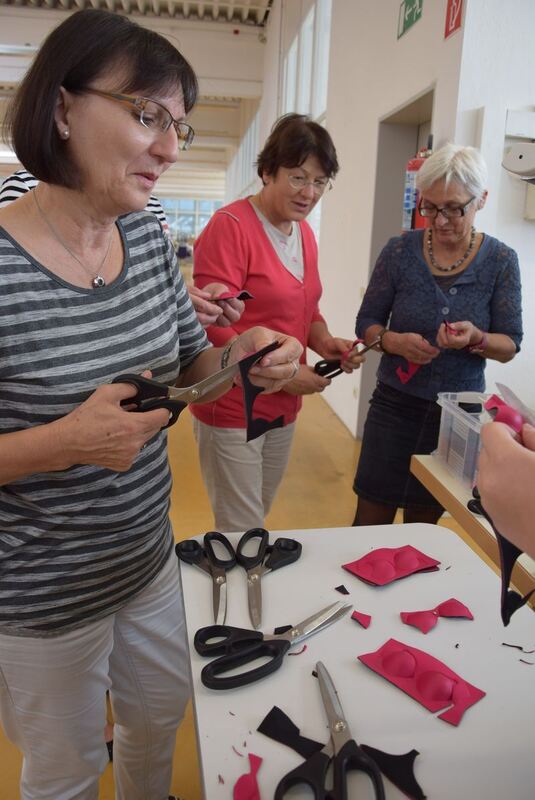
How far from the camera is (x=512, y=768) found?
0.71m

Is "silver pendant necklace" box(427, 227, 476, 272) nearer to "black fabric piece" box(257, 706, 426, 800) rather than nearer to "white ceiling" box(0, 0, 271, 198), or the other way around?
"black fabric piece" box(257, 706, 426, 800)

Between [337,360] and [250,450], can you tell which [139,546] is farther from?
[337,360]

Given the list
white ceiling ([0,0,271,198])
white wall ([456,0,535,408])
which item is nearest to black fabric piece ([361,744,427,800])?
white wall ([456,0,535,408])

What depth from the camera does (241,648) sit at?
2.78ft

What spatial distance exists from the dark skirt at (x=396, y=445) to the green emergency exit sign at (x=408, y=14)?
2.10 m

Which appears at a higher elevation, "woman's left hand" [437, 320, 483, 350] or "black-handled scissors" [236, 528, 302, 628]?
"woman's left hand" [437, 320, 483, 350]

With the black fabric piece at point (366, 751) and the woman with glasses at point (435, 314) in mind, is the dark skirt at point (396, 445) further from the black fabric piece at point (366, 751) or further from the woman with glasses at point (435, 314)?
the black fabric piece at point (366, 751)

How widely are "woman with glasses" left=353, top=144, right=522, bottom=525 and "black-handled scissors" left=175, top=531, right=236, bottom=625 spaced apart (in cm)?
89

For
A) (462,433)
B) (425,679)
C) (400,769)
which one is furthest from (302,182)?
(400,769)

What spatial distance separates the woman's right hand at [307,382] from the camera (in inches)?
65.3

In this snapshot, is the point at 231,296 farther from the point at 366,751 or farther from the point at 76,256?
the point at 366,751

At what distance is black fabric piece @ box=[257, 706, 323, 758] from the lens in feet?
2.35

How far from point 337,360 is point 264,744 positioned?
3.77 feet

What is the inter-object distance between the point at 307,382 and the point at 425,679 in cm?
95
